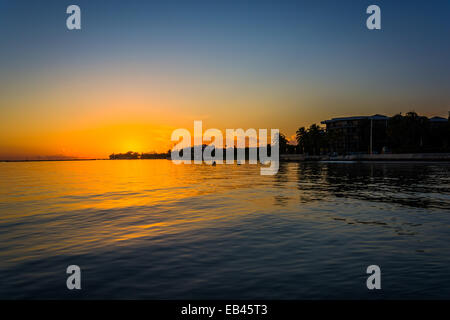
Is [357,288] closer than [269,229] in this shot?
Yes

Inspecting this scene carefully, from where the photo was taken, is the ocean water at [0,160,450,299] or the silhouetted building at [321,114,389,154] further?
the silhouetted building at [321,114,389,154]

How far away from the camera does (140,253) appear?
10.0 meters

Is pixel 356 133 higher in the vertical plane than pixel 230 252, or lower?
higher

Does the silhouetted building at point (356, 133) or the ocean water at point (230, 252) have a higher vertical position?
the silhouetted building at point (356, 133)

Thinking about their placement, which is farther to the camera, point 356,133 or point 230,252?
point 356,133

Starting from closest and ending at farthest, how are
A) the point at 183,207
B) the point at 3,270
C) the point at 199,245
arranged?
1. the point at 3,270
2. the point at 199,245
3. the point at 183,207

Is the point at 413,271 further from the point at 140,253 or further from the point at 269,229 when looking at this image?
the point at 140,253

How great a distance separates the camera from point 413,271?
319 inches

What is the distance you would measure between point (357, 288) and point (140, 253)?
610 cm

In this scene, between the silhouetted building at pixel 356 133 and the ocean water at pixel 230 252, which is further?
the silhouetted building at pixel 356 133

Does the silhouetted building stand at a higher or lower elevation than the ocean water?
higher
